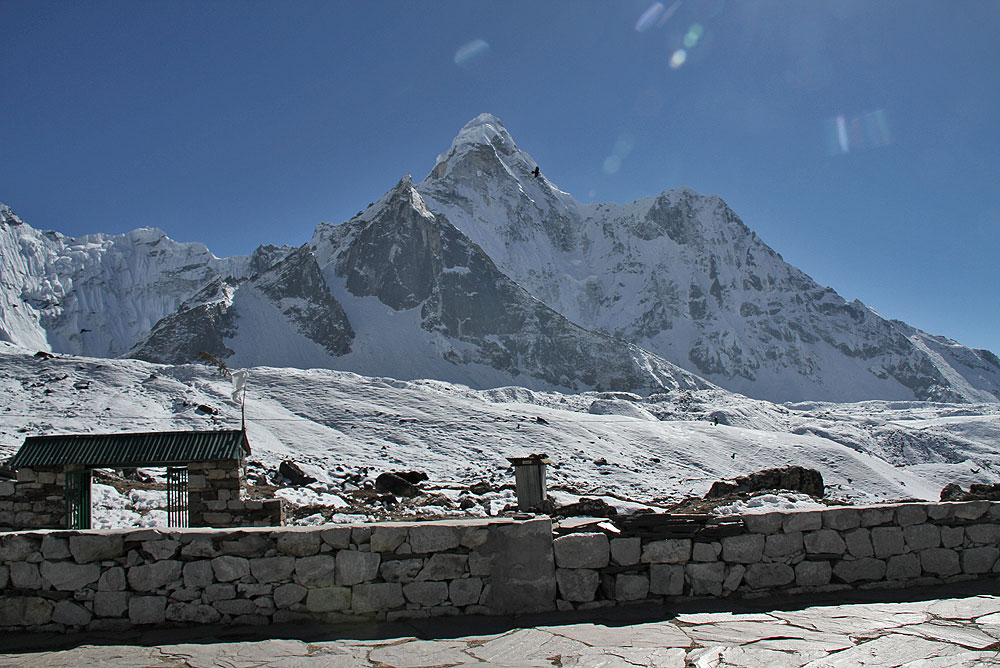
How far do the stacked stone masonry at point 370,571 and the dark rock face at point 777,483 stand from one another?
1677 centimetres

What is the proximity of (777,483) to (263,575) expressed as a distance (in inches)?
806

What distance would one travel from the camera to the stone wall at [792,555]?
635cm

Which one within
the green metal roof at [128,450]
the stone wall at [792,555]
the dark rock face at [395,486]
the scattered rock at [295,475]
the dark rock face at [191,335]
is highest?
the dark rock face at [191,335]

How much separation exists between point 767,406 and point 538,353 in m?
44.6

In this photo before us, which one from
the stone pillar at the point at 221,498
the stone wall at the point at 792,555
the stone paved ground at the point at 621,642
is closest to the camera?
the stone paved ground at the point at 621,642

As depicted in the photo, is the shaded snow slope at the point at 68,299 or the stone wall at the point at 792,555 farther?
the shaded snow slope at the point at 68,299

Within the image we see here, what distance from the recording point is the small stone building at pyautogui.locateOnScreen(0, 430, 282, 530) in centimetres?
1355

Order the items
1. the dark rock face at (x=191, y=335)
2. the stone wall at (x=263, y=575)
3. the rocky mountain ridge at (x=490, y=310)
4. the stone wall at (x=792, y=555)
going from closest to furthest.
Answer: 1. the stone wall at (x=263, y=575)
2. the stone wall at (x=792, y=555)
3. the dark rock face at (x=191, y=335)
4. the rocky mountain ridge at (x=490, y=310)

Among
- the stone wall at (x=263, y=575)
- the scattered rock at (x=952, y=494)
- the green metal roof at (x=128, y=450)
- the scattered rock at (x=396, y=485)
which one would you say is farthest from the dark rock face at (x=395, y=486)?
the stone wall at (x=263, y=575)

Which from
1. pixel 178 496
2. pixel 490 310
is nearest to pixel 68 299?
pixel 490 310

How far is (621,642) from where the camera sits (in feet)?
17.0

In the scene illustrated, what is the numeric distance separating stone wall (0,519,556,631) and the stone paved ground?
0.22 meters

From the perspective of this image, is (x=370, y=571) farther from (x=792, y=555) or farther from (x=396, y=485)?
(x=396, y=485)

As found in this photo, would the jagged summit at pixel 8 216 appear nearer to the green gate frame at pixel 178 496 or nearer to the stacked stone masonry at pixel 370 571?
the green gate frame at pixel 178 496
